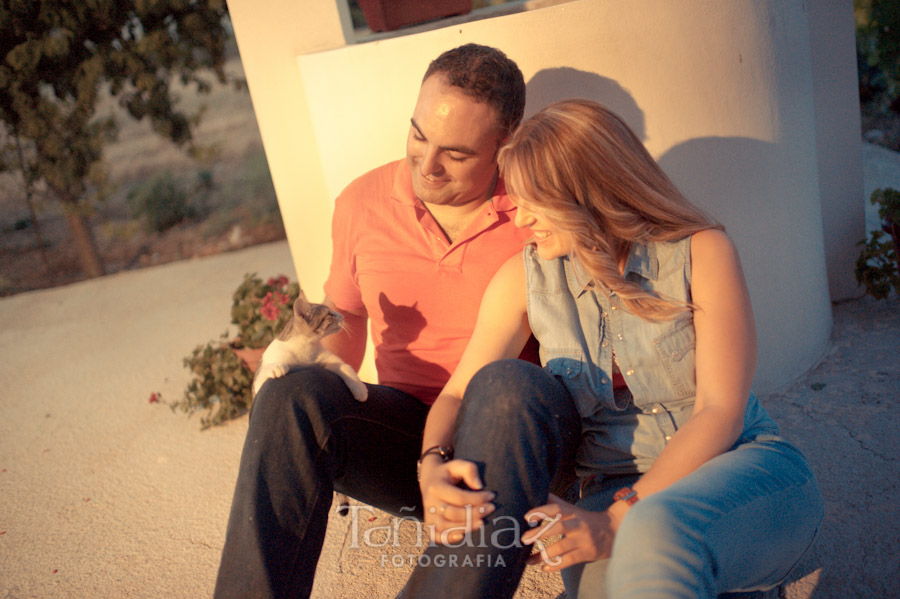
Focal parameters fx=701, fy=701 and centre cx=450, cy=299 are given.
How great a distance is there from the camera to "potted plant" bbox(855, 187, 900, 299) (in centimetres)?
298

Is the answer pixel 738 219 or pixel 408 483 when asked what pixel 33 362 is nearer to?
pixel 408 483

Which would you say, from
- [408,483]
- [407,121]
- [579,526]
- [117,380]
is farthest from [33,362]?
[579,526]

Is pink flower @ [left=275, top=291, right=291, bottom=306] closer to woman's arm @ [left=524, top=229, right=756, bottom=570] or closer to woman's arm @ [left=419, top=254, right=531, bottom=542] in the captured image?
woman's arm @ [left=419, top=254, right=531, bottom=542]

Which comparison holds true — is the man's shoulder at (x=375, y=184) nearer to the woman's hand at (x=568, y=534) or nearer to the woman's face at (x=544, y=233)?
the woman's face at (x=544, y=233)

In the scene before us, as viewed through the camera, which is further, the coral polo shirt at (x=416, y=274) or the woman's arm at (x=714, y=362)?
the coral polo shirt at (x=416, y=274)

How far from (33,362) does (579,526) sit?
4.16m

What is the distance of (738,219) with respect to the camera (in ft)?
8.05

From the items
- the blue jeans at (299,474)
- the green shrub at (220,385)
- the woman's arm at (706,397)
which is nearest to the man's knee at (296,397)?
the blue jeans at (299,474)

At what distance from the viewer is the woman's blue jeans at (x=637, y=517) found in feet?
4.04

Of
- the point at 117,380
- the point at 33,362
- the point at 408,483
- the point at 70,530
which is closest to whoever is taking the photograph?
the point at 408,483

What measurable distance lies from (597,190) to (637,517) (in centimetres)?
74

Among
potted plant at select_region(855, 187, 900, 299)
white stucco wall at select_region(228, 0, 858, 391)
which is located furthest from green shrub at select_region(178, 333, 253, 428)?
potted plant at select_region(855, 187, 900, 299)

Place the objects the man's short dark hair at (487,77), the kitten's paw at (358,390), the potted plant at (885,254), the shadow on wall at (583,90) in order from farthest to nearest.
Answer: the potted plant at (885,254) < the shadow on wall at (583,90) < the man's short dark hair at (487,77) < the kitten's paw at (358,390)

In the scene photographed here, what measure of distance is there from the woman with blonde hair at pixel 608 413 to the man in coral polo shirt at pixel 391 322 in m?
0.24
